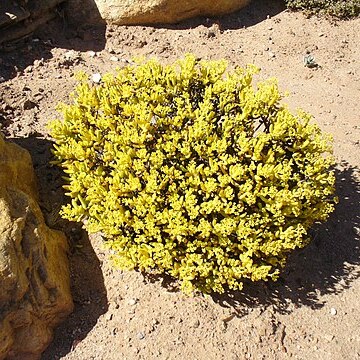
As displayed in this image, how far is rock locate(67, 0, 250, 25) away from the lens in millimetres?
6777

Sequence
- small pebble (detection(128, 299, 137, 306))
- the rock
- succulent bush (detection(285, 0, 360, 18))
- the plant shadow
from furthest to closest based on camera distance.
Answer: succulent bush (detection(285, 0, 360, 18)) → the rock → the plant shadow → small pebble (detection(128, 299, 137, 306))

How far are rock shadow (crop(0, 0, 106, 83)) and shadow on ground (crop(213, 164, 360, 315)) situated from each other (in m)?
3.67

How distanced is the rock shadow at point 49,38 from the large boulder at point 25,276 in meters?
2.18

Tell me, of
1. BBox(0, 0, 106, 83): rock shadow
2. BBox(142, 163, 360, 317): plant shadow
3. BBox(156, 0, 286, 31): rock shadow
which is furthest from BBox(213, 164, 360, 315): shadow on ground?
BBox(0, 0, 106, 83): rock shadow

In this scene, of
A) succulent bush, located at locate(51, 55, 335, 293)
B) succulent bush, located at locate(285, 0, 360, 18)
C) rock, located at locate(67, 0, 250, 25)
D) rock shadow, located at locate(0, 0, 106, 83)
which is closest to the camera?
succulent bush, located at locate(51, 55, 335, 293)

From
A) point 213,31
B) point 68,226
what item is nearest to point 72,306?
point 68,226

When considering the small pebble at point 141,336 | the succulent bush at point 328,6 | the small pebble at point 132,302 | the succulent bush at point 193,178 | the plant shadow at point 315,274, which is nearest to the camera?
the succulent bush at point 193,178

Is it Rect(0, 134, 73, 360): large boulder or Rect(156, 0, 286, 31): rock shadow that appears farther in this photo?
Rect(156, 0, 286, 31): rock shadow

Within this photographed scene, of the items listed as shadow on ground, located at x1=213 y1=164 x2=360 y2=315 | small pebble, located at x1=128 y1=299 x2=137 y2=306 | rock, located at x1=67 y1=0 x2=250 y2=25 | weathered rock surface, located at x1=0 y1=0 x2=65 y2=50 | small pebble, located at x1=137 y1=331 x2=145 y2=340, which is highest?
weathered rock surface, located at x1=0 y1=0 x2=65 y2=50

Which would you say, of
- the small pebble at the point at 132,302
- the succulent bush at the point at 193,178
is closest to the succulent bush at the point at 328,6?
the succulent bush at the point at 193,178

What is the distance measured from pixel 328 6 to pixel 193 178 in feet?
15.6

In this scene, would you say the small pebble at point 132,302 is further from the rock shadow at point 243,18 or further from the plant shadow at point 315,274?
the rock shadow at point 243,18

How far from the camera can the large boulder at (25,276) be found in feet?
12.3

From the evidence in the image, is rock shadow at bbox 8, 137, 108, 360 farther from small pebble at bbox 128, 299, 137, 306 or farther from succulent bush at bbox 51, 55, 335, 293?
succulent bush at bbox 51, 55, 335, 293
